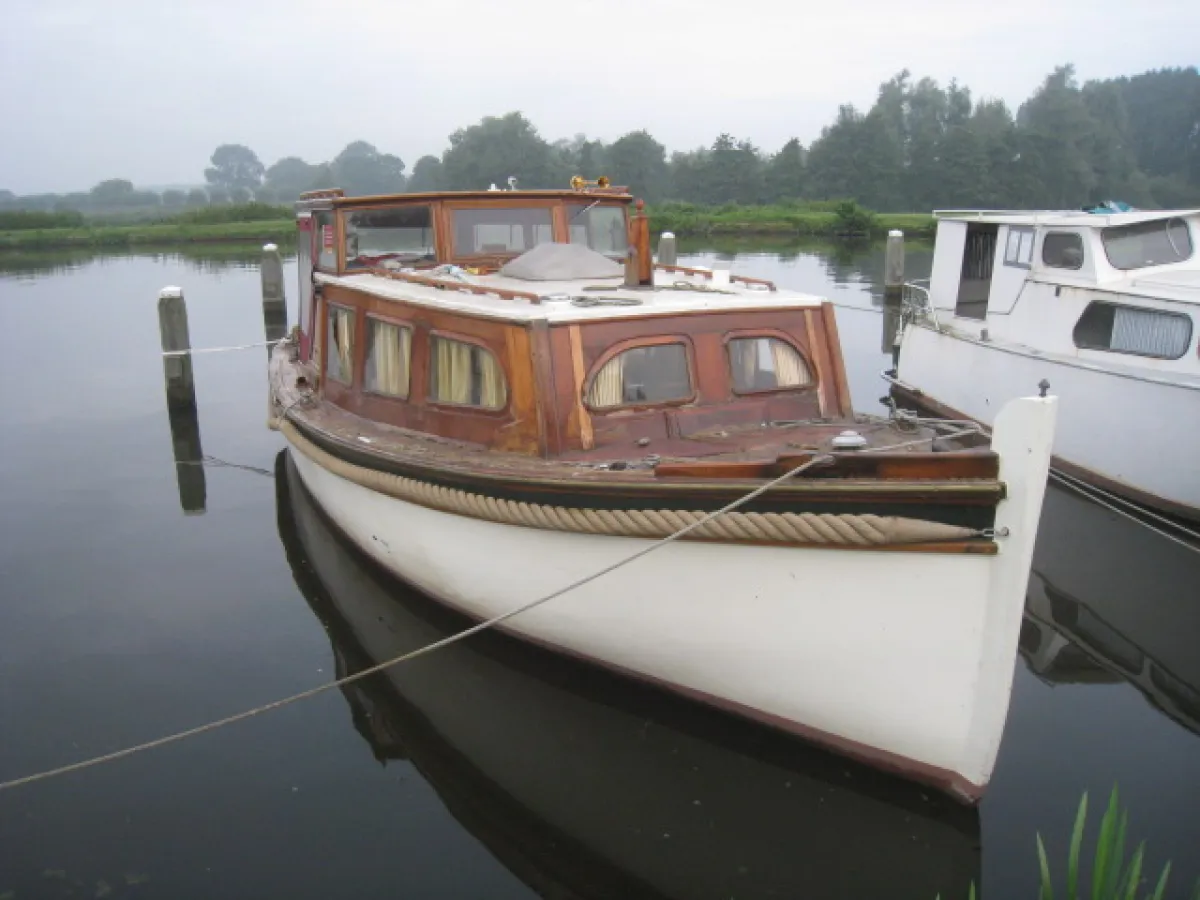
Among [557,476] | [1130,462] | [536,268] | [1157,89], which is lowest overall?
[1130,462]

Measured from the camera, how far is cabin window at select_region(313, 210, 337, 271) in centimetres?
930

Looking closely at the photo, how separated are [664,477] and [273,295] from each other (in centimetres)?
1532

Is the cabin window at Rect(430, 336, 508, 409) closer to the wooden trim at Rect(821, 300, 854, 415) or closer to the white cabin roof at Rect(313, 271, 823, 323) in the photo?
the white cabin roof at Rect(313, 271, 823, 323)

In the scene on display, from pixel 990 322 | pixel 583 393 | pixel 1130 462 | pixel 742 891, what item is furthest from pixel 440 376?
pixel 990 322

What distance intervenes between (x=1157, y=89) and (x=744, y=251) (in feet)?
358

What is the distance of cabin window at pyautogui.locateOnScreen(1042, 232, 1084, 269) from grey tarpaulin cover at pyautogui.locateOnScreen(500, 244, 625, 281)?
6.25 metres

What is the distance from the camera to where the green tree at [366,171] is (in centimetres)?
13612

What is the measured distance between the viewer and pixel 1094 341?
426 inches

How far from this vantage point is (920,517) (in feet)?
15.5

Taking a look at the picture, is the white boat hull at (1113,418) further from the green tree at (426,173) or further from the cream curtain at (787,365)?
the green tree at (426,173)

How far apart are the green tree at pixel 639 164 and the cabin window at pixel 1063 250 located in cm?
7187

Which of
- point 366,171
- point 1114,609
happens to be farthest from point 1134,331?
point 366,171

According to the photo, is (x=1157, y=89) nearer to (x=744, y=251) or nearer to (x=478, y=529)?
(x=744, y=251)

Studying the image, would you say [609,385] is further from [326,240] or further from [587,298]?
[326,240]
